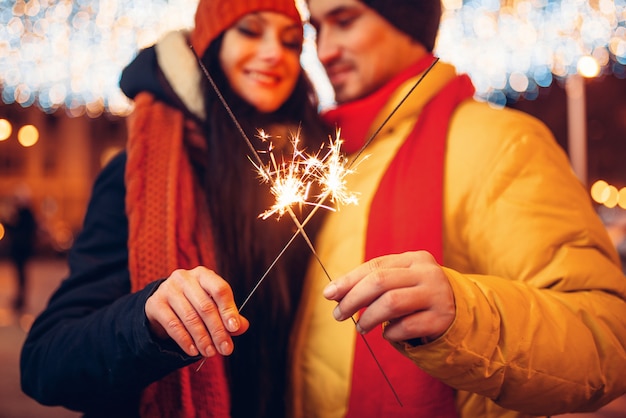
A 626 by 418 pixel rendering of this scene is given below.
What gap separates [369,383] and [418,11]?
106 cm

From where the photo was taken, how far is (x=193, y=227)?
144cm

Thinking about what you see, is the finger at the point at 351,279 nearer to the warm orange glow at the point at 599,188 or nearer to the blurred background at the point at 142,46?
the blurred background at the point at 142,46

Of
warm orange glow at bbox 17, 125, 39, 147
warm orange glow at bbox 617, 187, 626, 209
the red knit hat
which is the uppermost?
warm orange glow at bbox 17, 125, 39, 147

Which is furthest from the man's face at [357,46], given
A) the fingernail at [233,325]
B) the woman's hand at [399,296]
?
the fingernail at [233,325]

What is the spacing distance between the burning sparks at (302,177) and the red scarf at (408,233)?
11 centimetres

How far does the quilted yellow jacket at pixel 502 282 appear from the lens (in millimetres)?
1034

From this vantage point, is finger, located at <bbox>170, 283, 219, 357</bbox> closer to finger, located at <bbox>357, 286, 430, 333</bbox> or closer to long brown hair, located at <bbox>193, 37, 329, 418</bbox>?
finger, located at <bbox>357, 286, 430, 333</bbox>

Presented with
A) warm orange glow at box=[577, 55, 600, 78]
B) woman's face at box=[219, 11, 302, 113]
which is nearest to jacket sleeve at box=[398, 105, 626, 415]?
woman's face at box=[219, 11, 302, 113]

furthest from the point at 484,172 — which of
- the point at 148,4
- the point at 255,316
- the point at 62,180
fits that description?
the point at 62,180

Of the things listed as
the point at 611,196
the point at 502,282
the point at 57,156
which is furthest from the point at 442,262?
the point at 57,156

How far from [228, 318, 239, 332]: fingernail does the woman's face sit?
0.74 m

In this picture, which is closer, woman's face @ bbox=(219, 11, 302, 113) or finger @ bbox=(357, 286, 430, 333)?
finger @ bbox=(357, 286, 430, 333)

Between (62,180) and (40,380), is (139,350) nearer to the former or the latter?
(40,380)

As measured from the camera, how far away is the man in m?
0.95
